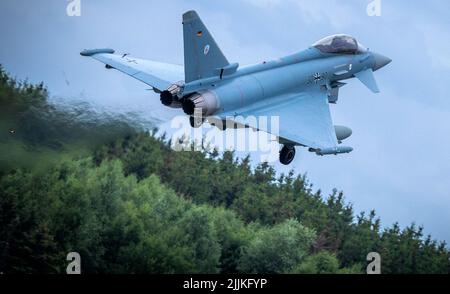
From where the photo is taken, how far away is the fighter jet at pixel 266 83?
46906 millimetres

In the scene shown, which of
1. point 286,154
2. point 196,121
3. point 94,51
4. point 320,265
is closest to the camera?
point 196,121

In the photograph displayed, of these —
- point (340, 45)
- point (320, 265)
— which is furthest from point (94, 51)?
point (320, 265)

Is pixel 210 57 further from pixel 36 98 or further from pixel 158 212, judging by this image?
pixel 158 212

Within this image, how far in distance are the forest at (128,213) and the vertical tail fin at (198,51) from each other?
3.53 m

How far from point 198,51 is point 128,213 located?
13.1m

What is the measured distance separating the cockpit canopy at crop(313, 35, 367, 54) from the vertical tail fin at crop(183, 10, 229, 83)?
18.4ft

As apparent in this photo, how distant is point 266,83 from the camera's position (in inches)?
1923

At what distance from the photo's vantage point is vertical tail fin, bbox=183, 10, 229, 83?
46719mm

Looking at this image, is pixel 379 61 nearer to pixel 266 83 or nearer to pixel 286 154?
pixel 286 154

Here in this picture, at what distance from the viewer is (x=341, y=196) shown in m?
79.6

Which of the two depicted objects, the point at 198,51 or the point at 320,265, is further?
the point at 320,265

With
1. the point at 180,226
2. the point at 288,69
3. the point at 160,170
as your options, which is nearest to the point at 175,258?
the point at 180,226

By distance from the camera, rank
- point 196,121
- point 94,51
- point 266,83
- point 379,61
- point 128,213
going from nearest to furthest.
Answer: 1. point 196,121
2. point 266,83
3. point 94,51
4. point 379,61
5. point 128,213

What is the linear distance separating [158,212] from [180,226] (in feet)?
4.09
